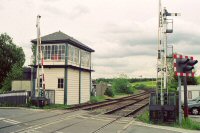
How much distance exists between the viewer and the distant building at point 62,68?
1305 inches

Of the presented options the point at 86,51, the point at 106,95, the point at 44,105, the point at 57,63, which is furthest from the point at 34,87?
the point at 106,95

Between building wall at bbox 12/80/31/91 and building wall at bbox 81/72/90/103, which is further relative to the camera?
building wall at bbox 12/80/31/91

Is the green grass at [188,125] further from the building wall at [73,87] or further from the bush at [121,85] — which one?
the bush at [121,85]

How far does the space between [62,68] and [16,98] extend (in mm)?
5467

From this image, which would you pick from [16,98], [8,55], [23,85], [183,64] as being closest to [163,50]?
[183,64]

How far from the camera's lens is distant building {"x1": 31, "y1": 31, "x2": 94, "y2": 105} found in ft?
109

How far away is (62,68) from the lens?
33406 millimetres

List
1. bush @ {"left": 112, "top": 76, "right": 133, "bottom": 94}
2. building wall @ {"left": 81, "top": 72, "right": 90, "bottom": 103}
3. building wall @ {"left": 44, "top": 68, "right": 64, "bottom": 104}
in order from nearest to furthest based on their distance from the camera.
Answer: building wall @ {"left": 44, "top": 68, "right": 64, "bottom": 104}, building wall @ {"left": 81, "top": 72, "right": 90, "bottom": 103}, bush @ {"left": 112, "top": 76, "right": 133, "bottom": 94}

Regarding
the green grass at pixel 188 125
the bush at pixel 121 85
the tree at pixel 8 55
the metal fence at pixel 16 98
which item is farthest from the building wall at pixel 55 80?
the bush at pixel 121 85

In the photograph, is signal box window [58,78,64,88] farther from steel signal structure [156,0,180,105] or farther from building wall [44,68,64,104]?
steel signal structure [156,0,180,105]

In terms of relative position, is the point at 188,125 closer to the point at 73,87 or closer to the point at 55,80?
the point at 55,80

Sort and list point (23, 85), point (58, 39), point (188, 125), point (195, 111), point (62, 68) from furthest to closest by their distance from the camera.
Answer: point (23, 85) < point (58, 39) < point (62, 68) < point (195, 111) < point (188, 125)

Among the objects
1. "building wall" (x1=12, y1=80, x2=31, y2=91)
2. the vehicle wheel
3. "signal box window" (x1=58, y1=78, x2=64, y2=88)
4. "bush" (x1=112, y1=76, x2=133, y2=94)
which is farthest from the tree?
the vehicle wheel

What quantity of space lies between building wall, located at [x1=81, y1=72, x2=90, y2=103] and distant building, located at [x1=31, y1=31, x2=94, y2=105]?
983 millimetres
